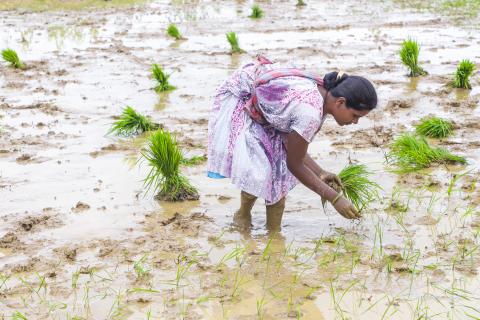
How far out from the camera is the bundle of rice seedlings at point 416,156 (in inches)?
197

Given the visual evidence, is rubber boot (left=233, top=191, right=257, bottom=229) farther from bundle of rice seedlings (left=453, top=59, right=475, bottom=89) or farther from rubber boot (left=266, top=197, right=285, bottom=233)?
bundle of rice seedlings (left=453, top=59, right=475, bottom=89)

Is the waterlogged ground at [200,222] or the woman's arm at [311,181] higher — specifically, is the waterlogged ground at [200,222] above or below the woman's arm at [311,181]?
below

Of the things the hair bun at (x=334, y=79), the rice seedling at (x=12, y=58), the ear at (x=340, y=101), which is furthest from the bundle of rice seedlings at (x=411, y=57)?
the rice seedling at (x=12, y=58)

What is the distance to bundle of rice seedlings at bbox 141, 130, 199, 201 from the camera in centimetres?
451

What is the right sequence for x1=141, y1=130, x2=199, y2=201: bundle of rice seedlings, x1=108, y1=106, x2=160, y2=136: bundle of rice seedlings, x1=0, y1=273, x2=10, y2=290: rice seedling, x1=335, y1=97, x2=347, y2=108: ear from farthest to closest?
x1=108, y1=106, x2=160, y2=136: bundle of rice seedlings → x1=141, y1=130, x2=199, y2=201: bundle of rice seedlings → x1=335, y1=97, x2=347, y2=108: ear → x1=0, y1=273, x2=10, y2=290: rice seedling

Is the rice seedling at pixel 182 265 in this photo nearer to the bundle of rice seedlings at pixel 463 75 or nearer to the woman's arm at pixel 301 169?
the woman's arm at pixel 301 169

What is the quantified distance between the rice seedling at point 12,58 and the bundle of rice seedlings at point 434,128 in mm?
5257

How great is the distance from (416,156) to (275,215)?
1.50 meters

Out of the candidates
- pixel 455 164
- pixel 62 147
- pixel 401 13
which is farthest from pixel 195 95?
pixel 401 13

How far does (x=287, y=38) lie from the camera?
10.9m

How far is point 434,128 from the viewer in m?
5.68

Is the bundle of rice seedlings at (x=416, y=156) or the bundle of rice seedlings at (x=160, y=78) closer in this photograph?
the bundle of rice seedlings at (x=416, y=156)

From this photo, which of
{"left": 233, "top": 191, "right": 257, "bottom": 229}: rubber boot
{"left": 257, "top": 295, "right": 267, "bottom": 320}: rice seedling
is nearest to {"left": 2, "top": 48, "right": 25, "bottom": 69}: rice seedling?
{"left": 233, "top": 191, "right": 257, "bottom": 229}: rubber boot

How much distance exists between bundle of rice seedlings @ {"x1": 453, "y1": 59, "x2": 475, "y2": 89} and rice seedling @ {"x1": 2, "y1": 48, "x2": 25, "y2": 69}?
17.4 ft
